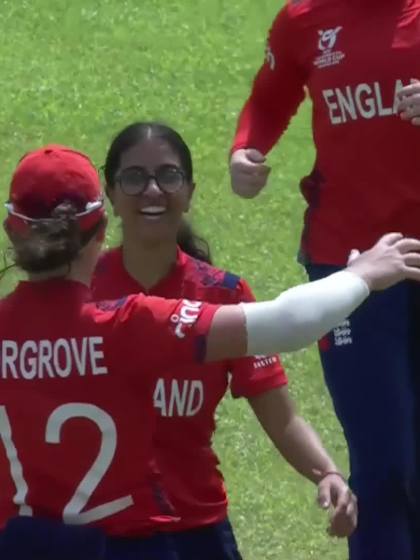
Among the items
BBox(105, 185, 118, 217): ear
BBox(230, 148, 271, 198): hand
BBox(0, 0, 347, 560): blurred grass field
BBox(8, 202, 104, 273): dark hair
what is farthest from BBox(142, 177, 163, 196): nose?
BBox(0, 0, 347, 560): blurred grass field

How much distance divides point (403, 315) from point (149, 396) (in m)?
1.22

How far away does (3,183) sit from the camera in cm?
925

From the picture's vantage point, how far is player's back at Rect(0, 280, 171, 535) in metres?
3.63

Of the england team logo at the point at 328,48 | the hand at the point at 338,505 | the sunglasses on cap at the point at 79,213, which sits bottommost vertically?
the hand at the point at 338,505

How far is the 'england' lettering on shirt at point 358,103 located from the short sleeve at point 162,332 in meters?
1.17

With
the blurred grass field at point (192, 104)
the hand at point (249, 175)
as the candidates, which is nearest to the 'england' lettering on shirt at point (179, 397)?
the hand at point (249, 175)

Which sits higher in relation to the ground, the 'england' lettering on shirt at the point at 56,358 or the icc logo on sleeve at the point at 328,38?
the icc logo on sleeve at the point at 328,38

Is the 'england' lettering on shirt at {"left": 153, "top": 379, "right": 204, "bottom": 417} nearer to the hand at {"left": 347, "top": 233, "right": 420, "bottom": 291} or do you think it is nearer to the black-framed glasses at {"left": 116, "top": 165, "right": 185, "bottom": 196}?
the black-framed glasses at {"left": 116, "top": 165, "right": 185, "bottom": 196}

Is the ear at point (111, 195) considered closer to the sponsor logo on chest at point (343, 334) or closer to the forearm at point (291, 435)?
the forearm at point (291, 435)

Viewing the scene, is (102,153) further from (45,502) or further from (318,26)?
(45,502)

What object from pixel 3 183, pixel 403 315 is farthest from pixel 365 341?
pixel 3 183

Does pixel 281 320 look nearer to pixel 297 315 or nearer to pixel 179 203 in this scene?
pixel 297 315

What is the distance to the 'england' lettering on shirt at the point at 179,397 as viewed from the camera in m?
4.25

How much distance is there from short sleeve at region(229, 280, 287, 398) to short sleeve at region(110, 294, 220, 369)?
626 millimetres
